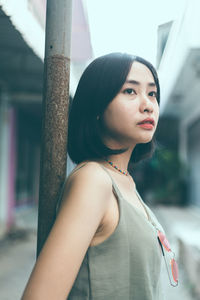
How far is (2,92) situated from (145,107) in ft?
20.6

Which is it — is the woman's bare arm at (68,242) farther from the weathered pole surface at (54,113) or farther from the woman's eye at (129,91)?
the woman's eye at (129,91)

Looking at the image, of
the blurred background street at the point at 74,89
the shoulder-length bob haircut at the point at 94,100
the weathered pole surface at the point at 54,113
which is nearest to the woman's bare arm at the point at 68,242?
the weathered pole surface at the point at 54,113

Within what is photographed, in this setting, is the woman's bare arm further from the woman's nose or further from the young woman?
the woman's nose

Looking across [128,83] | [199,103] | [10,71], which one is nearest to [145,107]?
[128,83]

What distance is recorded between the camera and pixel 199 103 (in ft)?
32.3

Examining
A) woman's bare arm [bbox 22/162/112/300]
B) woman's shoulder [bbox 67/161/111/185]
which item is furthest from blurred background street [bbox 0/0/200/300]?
woman's bare arm [bbox 22/162/112/300]

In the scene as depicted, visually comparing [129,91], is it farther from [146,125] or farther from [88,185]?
[88,185]

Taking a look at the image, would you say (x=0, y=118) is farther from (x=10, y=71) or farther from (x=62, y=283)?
(x=62, y=283)

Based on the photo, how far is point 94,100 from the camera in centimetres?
109

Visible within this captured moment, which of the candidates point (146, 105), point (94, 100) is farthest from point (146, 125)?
point (94, 100)

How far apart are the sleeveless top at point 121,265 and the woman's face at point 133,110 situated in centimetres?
21

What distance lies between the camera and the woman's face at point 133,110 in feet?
3.52

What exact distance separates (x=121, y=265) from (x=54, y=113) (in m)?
0.49

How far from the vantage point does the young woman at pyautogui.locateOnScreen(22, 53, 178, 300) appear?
2.72 feet
